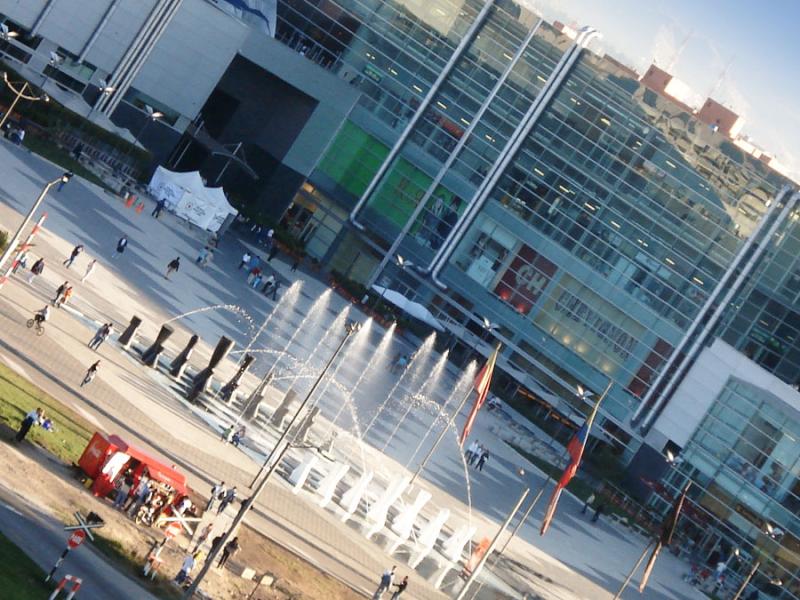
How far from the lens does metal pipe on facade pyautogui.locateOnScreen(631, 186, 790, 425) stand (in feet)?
352

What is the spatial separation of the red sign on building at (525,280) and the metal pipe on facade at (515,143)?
4345mm

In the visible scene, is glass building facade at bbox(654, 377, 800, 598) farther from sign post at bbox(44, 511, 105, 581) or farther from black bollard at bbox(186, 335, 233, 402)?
sign post at bbox(44, 511, 105, 581)

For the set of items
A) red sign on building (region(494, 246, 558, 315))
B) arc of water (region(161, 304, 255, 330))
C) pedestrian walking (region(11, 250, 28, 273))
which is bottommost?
pedestrian walking (region(11, 250, 28, 273))

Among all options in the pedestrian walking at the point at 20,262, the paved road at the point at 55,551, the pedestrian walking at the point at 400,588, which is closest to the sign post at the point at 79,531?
the paved road at the point at 55,551

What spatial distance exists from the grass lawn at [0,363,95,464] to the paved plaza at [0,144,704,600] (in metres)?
1.19

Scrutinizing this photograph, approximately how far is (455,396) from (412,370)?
3.27 meters

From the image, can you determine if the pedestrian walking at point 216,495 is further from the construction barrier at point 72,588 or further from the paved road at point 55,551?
the construction barrier at point 72,588

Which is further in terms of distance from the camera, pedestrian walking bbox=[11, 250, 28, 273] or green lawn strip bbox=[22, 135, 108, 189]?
green lawn strip bbox=[22, 135, 108, 189]

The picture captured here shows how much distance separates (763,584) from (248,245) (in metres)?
37.4

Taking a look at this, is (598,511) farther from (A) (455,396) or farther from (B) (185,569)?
(B) (185,569)

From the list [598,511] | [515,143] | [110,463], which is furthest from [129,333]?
[515,143]

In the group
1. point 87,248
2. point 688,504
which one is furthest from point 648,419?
point 87,248

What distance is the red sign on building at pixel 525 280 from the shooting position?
112875mm

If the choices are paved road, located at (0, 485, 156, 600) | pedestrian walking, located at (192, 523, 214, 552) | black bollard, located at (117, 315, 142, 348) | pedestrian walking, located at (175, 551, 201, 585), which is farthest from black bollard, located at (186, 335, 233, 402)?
paved road, located at (0, 485, 156, 600)
